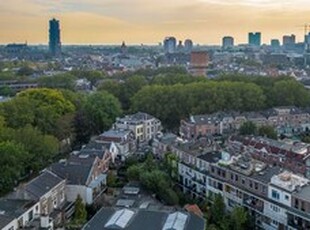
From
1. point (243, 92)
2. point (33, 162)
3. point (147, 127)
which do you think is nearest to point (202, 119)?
point (147, 127)

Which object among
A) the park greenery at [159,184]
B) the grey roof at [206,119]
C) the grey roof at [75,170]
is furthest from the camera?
the grey roof at [206,119]

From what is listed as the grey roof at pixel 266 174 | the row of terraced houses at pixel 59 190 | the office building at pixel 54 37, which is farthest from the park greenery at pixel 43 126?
the office building at pixel 54 37

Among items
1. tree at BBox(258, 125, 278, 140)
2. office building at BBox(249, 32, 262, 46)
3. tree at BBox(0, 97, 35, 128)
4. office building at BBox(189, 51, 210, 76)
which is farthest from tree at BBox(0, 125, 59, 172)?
office building at BBox(249, 32, 262, 46)

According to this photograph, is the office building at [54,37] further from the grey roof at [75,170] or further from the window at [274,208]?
the window at [274,208]

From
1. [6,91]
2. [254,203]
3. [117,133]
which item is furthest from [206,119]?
[6,91]

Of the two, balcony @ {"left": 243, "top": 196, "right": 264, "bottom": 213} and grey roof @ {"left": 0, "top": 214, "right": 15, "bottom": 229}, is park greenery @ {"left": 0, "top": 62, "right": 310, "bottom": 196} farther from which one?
grey roof @ {"left": 0, "top": 214, "right": 15, "bottom": 229}

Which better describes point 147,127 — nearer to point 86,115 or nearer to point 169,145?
point 86,115
